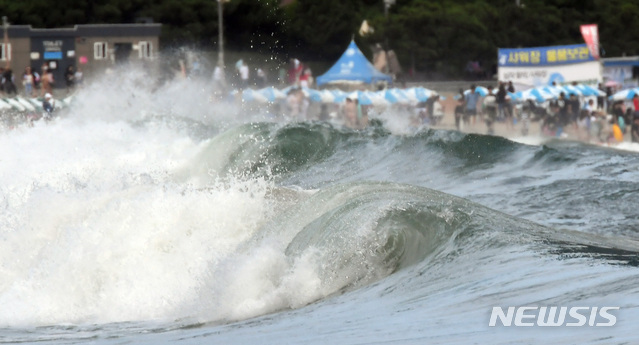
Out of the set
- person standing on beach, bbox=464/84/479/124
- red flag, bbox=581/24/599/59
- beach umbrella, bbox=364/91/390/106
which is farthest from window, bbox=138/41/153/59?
person standing on beach, bbox=464/84/479/124

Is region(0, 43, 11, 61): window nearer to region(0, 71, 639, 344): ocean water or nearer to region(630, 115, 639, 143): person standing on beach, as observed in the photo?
region(630, 115, 639, 143): person standing on beach

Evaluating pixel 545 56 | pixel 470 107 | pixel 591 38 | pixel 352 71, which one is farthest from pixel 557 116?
pixel 352 71

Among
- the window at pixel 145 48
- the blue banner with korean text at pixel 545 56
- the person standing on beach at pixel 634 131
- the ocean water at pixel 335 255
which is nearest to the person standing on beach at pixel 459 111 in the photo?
the person standing on beach at pixel 634 131

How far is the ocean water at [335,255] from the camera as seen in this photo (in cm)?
615

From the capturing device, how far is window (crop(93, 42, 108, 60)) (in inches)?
1940

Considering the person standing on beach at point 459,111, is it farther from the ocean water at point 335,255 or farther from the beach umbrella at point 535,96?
the ocean water at point 335,255

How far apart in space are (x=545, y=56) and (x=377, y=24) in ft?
75.1

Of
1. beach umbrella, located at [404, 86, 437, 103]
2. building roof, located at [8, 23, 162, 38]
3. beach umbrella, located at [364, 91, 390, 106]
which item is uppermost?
building roof, located at [8, 23, 162, 38]

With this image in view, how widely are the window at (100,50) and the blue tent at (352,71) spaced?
11.4m

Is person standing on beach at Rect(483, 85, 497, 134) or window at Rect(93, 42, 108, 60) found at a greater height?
window at Rect(93, 42, 108, 60)

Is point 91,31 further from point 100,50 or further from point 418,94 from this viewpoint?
point 418,94

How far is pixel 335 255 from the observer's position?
770 cm

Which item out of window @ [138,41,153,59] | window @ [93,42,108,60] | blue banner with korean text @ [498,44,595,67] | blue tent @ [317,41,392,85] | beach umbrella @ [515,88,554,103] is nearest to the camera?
beach umbrella @ [515,88,554,103]

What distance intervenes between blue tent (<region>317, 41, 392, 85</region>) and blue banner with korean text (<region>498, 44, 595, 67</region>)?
18.1 feet
